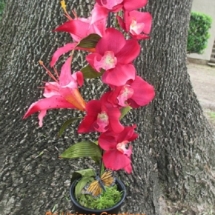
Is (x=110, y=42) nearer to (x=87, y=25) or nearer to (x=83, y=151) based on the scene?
(x=87, y=25)

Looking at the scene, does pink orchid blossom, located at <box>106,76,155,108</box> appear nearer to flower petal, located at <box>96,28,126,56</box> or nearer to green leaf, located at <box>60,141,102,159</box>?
flower petal, located at <box>96,28,126,56</box>

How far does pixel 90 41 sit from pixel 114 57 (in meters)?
0.11

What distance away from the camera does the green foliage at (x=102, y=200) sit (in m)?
1.63

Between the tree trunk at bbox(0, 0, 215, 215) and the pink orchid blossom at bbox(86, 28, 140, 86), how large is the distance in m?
1.08

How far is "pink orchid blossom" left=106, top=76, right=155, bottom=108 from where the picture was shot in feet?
4.39

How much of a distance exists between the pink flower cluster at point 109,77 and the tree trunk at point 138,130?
96 cm

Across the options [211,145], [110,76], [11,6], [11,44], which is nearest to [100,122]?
[110,76]

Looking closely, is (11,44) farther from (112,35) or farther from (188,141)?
(112,35)

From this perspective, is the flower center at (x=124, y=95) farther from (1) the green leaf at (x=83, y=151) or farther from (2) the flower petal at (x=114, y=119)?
(1) the green leaf at (x=83, y=151)

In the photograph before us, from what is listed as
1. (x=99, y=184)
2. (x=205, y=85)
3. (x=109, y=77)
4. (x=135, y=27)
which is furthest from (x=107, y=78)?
(x=205, y=85)

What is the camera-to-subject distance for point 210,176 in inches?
122

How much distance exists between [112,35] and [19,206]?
147cm

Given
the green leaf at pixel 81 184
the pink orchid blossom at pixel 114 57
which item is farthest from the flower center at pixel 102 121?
the green leaf at pixel 81 184

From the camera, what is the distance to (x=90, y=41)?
1.32 m
